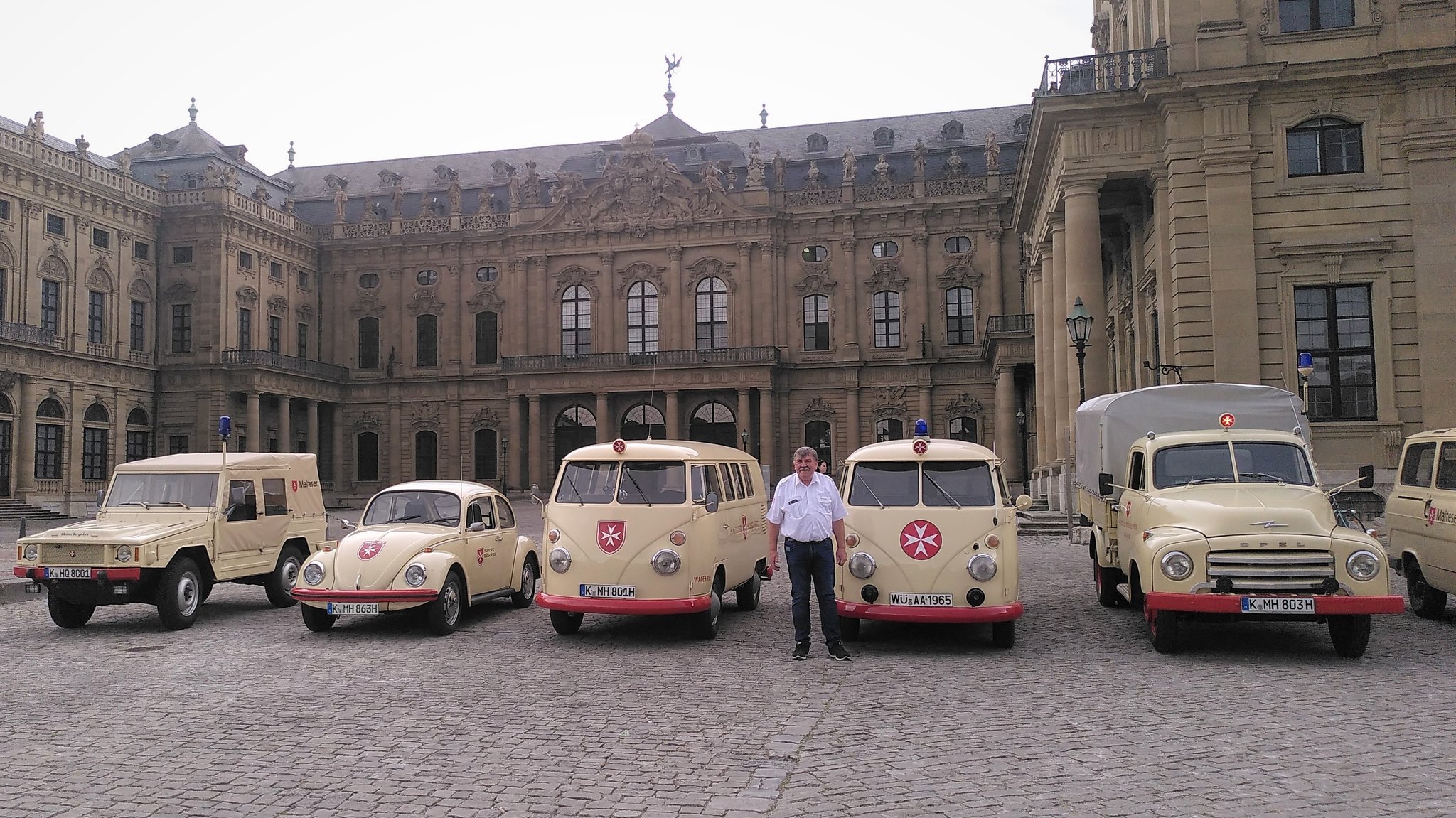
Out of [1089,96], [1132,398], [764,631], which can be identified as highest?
[1089,96]

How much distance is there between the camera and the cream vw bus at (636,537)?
10758mm

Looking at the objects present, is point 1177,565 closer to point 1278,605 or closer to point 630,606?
point 1278,605

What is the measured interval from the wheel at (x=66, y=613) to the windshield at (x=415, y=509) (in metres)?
3.47

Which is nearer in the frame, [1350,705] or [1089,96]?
[1350,705]

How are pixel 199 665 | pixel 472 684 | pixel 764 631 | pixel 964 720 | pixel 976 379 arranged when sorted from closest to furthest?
1. pixel 964 720
2. pixel 472 684
3. pixel 199 665
4. pixel 764 631
5. pixel 976 379

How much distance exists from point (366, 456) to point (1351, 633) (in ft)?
176

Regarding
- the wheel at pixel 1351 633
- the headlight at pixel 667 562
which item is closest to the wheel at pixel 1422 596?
the wheel at pixel 1351 633

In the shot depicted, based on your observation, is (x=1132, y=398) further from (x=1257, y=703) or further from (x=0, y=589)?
(x=0, y=589)

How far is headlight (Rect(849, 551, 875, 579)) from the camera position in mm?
10305

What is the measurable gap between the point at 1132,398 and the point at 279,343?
160 feet

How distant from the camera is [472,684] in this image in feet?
28.9

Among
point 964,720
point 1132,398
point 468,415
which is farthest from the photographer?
point 468,415

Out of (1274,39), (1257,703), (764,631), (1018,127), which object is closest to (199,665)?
(764,631)

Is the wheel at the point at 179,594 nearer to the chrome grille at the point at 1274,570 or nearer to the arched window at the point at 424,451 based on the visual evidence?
the chrome grille at the point at 1274,570
